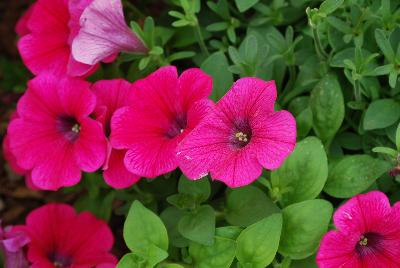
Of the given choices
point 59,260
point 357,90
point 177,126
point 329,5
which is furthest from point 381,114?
point 59,260

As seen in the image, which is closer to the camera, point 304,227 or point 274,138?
point 274,138

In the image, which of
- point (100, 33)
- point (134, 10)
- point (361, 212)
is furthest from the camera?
point (134, 10)

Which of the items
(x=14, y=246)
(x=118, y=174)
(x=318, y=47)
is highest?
(x=318, y=47)

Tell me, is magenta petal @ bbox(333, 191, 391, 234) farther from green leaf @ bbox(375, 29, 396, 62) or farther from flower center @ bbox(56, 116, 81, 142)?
flower center @ bbox(56, 116, 81, 142)

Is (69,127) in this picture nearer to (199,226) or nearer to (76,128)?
(76,128)

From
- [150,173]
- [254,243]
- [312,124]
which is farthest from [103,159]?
[312,124]

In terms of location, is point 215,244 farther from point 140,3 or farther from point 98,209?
point 140,3

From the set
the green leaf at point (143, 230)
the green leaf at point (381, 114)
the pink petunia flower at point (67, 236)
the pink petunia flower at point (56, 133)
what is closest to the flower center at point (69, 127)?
the pink petunia flower at point (56, 133)
